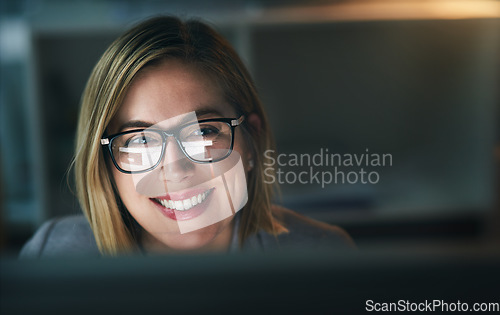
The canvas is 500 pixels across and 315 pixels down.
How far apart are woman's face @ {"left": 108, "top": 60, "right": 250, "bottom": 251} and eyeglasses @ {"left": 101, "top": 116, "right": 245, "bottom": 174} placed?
0.01 m

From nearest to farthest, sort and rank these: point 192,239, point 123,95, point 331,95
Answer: point 123,95 → point 192,239 → point 331,95

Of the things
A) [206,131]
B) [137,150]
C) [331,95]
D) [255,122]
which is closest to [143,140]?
[137,150]

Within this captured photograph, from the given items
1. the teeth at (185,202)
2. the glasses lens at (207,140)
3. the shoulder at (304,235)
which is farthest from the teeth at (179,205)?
the shoulder at (304,235)

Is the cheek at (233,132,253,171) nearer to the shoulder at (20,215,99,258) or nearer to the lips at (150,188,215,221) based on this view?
the lips at (150,188,215,221)

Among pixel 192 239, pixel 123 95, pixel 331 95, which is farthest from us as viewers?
pixel 331 95

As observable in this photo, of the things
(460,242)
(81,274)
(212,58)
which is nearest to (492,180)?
(460,242)

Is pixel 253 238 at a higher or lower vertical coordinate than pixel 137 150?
lower

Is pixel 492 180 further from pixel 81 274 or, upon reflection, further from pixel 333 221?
pixel 81 274

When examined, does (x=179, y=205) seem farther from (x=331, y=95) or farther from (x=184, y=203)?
(x=331, y=95)

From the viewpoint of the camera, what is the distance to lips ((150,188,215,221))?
2.66 feet

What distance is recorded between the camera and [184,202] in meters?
0.82

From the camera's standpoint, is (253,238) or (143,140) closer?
(143,140)

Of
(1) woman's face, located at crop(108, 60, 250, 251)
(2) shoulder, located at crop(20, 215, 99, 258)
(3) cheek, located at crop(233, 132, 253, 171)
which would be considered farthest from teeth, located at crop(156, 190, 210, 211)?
(2) shoulder, located at crop(20, 215, 99, 258)

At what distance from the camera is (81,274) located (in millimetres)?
965
